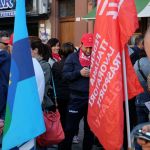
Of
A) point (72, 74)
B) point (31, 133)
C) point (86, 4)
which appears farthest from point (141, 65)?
point (86, 4)

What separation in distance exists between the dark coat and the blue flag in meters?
0.29

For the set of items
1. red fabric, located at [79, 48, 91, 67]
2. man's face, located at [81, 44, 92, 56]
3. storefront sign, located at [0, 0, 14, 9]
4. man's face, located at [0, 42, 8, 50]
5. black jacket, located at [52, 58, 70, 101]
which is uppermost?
storefront sign, located at [0, 0, 14, 9]

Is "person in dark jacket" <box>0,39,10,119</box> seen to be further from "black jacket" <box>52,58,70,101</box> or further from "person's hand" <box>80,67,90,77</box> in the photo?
"black jacket" <box>52,58,70,101</box>

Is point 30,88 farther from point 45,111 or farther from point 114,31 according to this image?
point 45,111

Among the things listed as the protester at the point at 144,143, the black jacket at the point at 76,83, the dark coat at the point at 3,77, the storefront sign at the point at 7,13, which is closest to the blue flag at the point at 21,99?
the dark coat at the point at 3,77

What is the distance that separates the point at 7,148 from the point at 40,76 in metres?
0.83

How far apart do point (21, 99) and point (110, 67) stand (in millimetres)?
707

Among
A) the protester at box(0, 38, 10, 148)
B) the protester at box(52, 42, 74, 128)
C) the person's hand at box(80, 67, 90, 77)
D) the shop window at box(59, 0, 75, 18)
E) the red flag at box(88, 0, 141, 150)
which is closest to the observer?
the red flag at box(88, 0, 141, 150)

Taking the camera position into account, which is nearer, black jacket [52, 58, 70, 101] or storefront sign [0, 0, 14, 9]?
black jacket [52, 58, 70, 101]

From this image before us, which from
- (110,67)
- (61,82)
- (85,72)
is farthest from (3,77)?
(61,82)

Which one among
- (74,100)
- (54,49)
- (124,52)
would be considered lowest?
(74,100)

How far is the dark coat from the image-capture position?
356 cm

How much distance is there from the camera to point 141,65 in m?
5.03


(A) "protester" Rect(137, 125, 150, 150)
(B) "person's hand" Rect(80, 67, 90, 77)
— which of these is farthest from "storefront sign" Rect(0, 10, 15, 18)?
(A) "protester" Rect(137, 125, 150, 150)
